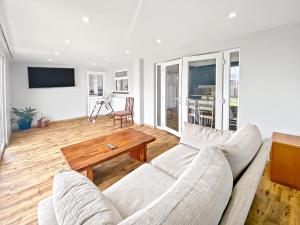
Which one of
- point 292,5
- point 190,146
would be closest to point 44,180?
point 190,146

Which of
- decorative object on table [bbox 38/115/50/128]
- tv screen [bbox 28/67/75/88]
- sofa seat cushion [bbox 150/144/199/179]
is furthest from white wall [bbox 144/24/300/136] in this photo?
decorative object on table [bbox 38/115/50/128]

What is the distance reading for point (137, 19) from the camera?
2273 millimetres

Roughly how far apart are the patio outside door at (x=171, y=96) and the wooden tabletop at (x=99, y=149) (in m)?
1.55

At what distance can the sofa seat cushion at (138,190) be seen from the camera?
1.18 metres

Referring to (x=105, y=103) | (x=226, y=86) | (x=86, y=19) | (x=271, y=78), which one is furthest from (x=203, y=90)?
(x=105, y=103)

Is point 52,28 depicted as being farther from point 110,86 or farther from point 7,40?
point 110,86

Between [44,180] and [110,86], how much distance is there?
5374 mm

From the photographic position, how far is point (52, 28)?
2531 mm

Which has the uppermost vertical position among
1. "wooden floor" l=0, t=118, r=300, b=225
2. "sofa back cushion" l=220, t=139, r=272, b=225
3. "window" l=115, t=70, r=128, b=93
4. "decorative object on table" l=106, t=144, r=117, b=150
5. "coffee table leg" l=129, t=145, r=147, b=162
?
"window" l=115, t=70, r=128, b=93

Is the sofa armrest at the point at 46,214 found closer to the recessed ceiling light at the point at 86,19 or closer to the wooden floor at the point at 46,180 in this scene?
the wooden floor at the point at 46,180

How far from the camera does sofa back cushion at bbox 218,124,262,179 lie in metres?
1.14

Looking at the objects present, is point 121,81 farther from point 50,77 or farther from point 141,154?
point 141,154

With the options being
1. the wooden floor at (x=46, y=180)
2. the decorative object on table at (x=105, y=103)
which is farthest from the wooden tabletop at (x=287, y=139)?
the decorative object on table at (x=105, y=103)

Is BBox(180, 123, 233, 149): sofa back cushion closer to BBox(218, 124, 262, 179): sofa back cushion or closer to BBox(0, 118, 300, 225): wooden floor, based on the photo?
BBox(218, 124, 262, 179): sofa back cushion
